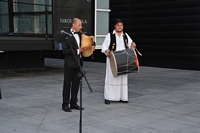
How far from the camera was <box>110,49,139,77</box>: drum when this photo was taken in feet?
22.4

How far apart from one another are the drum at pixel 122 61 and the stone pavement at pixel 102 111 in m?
0.81

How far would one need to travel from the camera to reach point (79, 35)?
247 inches

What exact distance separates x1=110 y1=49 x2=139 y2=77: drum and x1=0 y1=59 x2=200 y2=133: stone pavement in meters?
0.81

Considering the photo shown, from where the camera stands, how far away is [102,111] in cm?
653

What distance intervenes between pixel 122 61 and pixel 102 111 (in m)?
1.19

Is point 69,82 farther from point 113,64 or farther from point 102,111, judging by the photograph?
point 113,64

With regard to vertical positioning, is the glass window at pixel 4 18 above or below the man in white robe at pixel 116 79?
above

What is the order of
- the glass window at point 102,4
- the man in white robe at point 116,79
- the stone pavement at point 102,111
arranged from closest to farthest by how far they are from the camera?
the stone pavement at point 102,111 → the man in white robe at point 116,79 → the glass window at point 102,4

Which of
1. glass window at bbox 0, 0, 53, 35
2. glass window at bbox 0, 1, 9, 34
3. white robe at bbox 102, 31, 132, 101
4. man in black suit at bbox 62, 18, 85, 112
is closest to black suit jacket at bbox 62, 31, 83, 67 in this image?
man in black suit at bbox 62, 18, 85, 112

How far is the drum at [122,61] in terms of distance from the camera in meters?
6.84

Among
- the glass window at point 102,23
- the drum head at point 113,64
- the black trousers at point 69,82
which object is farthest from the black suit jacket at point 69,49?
the glass window at point 102,23

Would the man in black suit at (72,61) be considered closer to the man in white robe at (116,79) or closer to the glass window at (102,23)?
the man in white robe at (116,79)

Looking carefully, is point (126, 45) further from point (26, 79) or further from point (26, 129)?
point (26, 79)

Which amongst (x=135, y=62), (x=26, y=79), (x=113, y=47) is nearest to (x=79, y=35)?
(x=113, y=47)
